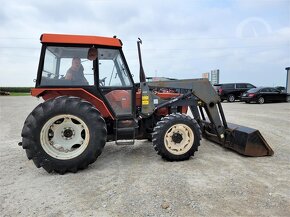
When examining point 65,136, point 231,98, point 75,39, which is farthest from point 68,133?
point 231,98

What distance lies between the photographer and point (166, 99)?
22.6 feet

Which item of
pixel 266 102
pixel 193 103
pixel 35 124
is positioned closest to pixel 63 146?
pixel 35 124

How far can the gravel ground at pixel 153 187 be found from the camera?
3.88 metres

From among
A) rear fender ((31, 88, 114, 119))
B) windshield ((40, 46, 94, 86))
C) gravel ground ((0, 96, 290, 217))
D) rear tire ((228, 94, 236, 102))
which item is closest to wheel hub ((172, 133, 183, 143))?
gravel ground ((0, 96, 290, 217))

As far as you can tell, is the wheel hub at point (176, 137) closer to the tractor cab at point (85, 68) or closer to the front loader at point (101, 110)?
the front loader at point (101, 110)

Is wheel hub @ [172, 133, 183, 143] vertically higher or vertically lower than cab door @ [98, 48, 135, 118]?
lower

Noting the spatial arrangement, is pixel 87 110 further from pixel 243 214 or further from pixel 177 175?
pixel 243 214

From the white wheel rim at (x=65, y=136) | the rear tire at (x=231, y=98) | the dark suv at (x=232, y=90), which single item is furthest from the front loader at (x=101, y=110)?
the rear tire at (x=231, y=98)

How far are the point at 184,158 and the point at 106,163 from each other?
5.04 ft

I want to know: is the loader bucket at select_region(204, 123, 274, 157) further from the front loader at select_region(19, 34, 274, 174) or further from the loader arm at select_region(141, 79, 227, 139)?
the loader arm at select_region(141, 79, 227, 139)

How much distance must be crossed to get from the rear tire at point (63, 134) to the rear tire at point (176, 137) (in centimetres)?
114

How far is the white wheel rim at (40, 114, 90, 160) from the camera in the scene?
5.43 m

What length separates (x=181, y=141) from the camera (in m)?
6.12

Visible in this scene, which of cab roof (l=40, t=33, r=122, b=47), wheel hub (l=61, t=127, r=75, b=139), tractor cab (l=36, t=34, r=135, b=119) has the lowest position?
wheel hub (l=61, t=127, r=75, b=139)
